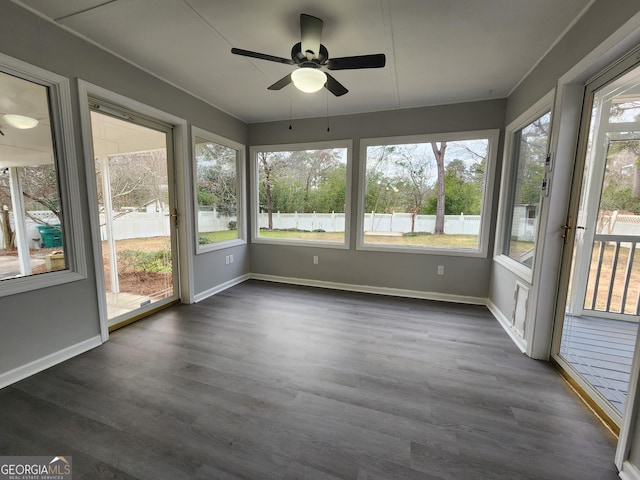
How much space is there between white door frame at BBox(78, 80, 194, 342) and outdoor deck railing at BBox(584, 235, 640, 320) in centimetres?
420

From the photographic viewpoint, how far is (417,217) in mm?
3717

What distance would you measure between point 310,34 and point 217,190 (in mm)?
2565

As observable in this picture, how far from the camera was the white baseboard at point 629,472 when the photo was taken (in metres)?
1.21

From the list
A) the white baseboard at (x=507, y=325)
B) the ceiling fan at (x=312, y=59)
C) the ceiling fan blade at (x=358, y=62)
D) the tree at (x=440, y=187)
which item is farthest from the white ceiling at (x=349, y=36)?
the white baseboard at (x=507, y=325)

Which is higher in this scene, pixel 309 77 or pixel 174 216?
pixel 309 77

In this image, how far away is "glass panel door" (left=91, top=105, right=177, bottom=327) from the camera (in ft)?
8.59

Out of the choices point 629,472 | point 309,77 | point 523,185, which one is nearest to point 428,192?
point 523,185

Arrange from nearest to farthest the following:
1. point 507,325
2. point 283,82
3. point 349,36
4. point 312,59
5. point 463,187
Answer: point 312,59 < point 349,36 < point 283,82 < point 507,325 < point 463,187

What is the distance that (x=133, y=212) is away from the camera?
290cm

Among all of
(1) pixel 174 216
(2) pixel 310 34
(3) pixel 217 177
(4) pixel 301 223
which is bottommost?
(4) pixel 301 223

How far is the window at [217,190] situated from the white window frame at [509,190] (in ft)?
11.9

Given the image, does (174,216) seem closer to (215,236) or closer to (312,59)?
(215,236)

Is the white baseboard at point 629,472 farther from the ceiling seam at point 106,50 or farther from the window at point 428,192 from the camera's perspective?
the ceiling seam at point 106,50

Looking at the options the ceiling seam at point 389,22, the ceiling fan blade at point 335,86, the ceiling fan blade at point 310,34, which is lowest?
Answer: the ceiling fan blade at point 335,86
